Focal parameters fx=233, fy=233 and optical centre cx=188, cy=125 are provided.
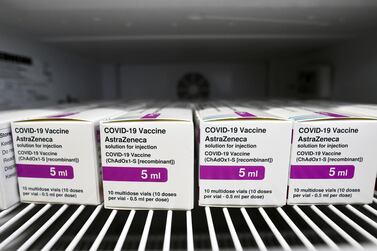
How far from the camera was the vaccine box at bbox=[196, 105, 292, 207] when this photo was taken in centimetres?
53

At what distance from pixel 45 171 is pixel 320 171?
2.16ft

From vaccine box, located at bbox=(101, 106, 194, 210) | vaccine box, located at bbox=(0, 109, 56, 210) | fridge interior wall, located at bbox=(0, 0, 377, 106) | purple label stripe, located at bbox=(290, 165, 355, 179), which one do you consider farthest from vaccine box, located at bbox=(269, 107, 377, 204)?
vaccine box, located at bbox=(0, 109, 56, 210)

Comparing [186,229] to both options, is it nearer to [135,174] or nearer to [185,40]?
[135,174]

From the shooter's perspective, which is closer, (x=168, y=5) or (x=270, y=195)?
(x=270, y=195)

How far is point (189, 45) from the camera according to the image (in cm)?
134

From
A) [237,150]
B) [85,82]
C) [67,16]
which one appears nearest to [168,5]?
[67,16]

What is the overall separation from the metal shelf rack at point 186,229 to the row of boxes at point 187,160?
0.12 feet

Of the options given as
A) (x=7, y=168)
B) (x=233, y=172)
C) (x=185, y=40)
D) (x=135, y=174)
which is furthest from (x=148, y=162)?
(x=185, y=40)

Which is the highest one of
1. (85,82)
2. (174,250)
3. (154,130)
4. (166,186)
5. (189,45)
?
(189,45)

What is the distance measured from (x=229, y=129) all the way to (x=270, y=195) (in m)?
0.19

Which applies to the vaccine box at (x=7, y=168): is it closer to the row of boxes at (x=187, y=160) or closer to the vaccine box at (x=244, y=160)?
the row of boxes at (x=187, y=160)

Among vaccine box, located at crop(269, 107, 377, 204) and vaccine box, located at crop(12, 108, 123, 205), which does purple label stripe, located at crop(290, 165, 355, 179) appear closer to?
vaccine box, located at crop(269, 107, 377, 204)

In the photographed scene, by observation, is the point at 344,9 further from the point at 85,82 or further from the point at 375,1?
the point at 85,82

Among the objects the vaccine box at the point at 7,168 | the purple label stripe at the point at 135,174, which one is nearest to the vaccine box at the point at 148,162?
the purple label stripe at the point at 135,174
